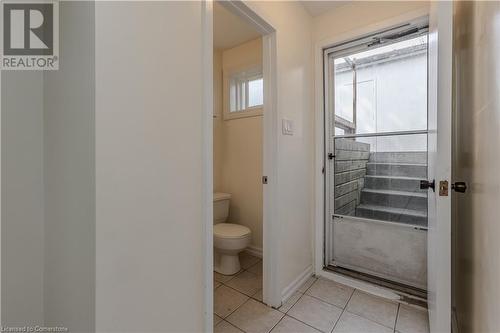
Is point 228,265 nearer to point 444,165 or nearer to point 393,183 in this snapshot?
point 393,183

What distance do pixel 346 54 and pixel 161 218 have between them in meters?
2.07

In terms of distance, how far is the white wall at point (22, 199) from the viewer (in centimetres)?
99

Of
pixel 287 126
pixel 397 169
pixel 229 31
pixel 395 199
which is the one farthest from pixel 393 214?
pixel 229 31

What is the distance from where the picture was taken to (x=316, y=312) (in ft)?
5.38

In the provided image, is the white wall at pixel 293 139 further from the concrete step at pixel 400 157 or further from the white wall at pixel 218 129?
the white wall at pixel 218 129

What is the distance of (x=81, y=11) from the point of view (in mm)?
857

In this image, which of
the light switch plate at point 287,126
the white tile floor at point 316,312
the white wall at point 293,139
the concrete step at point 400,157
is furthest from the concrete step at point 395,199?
the light switch plate at point 287,126

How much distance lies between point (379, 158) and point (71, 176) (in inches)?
81.6

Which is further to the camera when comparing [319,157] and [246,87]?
[246,87]

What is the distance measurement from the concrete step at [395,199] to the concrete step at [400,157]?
248 mm

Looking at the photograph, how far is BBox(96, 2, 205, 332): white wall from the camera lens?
2.72 feet

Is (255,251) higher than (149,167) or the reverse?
the reverse

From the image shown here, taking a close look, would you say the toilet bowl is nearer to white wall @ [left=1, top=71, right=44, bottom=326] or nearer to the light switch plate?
the light switch plate

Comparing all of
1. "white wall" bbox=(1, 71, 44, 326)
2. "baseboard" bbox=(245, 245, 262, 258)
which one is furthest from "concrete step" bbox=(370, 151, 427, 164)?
"white wall" bbox=(1, 71, 44, 326)
